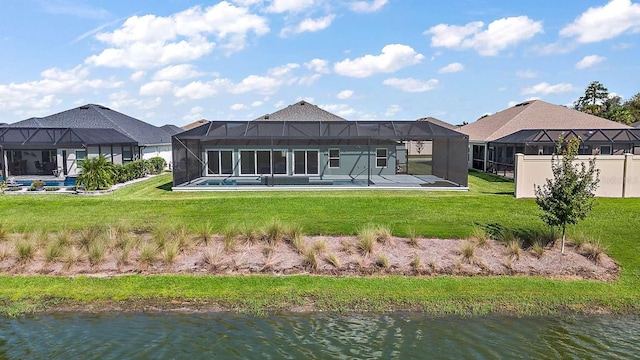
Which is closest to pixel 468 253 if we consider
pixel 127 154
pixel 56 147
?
pixel 56 147

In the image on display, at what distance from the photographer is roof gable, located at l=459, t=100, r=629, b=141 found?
33.0m

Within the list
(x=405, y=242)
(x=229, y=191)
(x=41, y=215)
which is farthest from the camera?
(x=229, y=191)

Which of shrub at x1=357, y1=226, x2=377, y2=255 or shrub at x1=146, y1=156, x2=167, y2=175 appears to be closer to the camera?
shrub at x1=357, y1=226, x2=377, y2=255

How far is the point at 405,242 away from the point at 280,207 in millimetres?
6220

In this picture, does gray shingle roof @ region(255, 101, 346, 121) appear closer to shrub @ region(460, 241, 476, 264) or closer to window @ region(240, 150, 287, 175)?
window @ region(240, 150, 287, 175)

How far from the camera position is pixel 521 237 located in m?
13.6

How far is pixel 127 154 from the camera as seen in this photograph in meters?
32.2

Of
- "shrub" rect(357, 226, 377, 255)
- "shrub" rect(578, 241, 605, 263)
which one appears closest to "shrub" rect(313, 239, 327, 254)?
"shrub" rect(357, 226, 377, 255)

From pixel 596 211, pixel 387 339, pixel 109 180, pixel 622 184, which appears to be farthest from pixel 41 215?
pixel 622 184

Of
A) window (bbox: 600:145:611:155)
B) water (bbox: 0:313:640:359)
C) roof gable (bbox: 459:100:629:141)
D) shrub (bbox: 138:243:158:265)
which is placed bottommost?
water (bbox: 0:313:640:359)

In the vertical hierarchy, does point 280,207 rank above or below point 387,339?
above

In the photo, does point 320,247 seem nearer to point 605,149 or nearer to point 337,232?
point 337,232

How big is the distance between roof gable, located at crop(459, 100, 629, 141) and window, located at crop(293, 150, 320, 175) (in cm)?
1234

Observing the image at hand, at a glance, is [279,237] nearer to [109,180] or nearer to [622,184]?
[109,180]
